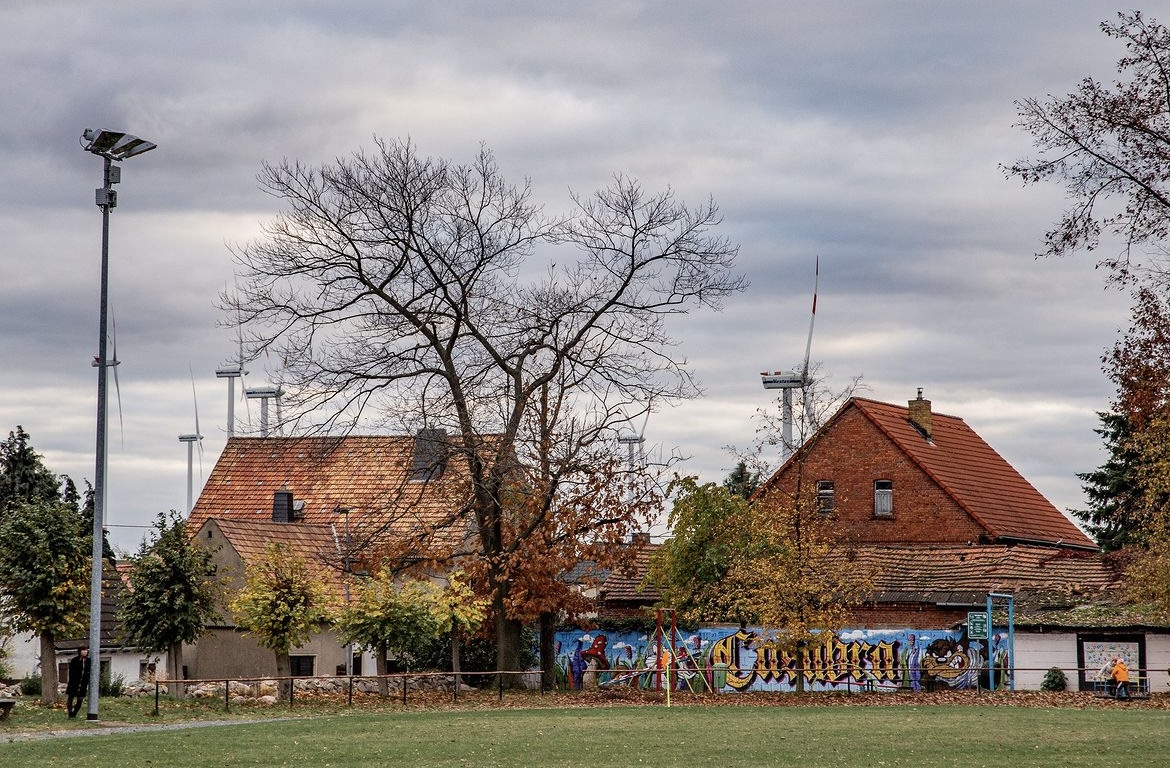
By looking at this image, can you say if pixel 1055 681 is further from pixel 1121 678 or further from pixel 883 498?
pixel 883 498

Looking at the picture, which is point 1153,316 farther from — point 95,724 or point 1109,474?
point 1109,474

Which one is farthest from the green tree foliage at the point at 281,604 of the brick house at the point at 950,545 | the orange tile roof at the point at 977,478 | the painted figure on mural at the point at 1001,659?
the orange tile roof at the point at 977,478

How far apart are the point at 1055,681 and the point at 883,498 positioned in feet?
49.8

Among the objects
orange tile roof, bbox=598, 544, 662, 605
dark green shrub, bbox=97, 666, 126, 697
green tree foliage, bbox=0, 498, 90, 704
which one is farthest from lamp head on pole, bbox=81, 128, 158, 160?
orange tile roof, bbox=598, 544, 662, 605

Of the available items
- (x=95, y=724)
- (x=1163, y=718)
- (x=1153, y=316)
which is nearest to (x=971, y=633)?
(x=1163, y=718)

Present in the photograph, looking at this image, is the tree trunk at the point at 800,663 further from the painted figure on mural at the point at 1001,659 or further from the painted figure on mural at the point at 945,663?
the painted figure on mural at the point at 1001,659

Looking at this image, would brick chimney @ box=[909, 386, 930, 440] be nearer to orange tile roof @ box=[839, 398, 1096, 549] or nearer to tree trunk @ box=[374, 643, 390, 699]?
orange tile roof @ box=[839, 398, 1096, 549]

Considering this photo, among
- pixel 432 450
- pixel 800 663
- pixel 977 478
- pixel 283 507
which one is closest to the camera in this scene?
pixel 800 663

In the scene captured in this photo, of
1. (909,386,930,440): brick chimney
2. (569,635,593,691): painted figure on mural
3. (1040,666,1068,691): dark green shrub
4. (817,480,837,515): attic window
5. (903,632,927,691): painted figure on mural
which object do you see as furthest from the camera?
(909,386,930,440): brick chimney

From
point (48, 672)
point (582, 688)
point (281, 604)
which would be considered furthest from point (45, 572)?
point (582, 688)

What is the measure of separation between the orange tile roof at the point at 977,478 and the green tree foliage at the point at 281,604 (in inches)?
1040

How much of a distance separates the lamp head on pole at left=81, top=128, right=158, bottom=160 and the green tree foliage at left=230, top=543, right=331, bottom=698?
38.0 ft

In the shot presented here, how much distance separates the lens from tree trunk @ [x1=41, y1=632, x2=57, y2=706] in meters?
32.5

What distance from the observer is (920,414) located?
2405 inches
